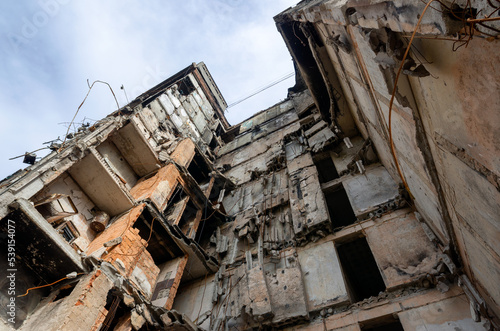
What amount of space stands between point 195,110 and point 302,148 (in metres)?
12.1

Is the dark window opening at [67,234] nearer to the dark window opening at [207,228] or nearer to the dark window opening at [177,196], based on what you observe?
the dark window opening at [177,196]

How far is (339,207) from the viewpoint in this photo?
11.6 metres

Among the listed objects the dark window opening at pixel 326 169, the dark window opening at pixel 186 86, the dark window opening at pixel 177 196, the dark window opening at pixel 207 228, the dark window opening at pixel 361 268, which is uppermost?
the dark window opening at pixel 186 86

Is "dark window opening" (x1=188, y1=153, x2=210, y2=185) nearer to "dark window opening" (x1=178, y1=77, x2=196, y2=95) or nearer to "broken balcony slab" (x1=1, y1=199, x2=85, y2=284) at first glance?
"dark window opening" (x1=178, y1=77, x2=196, y2=95)

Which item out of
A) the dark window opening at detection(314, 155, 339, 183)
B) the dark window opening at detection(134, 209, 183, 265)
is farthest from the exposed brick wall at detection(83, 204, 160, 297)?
the dark window opening at detection(314, 155, 339, 183)

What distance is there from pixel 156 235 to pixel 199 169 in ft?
27.1

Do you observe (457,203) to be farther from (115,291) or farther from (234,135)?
(234,135)

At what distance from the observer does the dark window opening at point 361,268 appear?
9.08 m

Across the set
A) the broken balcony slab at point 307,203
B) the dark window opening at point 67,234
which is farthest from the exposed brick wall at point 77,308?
the broken balcony slab at point 307,203

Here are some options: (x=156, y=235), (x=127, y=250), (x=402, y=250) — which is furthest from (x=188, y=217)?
(x=402, y=250)

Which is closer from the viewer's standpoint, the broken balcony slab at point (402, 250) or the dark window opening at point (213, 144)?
the broken balcony slab at point (402, 250)

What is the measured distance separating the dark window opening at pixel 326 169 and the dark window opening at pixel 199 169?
731cm

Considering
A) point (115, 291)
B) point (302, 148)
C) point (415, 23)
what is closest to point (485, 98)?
point (415, 23)

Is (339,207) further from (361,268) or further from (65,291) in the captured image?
(65,291)
